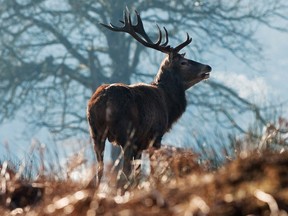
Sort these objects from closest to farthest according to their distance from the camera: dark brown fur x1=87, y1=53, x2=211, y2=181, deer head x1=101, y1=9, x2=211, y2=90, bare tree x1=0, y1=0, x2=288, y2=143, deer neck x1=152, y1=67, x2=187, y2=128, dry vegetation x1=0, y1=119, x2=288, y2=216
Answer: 1. dry vegetation x1=0, y1=119, x2=288, y2=216
2. dark brown fur x1=87, y1=53, x2=211, y2=181
3. deer neck x1=152, y1=67, x2=187, y2=128
4. deer head x1=101, y1=9, x2=211, y2=90
5. bare tree x1=0, y1=0, x2=288, y2=143

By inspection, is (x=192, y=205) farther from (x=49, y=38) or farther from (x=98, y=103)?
(x=49, y=38)

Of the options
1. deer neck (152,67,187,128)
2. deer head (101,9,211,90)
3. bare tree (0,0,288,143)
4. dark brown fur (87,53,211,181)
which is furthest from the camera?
bare tree (0,0,288,143)

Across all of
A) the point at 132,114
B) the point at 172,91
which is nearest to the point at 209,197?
the point at 132,114

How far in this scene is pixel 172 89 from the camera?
12945 mm

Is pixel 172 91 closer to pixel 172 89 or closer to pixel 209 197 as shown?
pixel 172 89

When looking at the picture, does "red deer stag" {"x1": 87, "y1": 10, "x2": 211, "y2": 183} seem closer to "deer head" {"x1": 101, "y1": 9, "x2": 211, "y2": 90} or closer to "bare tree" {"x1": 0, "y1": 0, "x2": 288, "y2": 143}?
"deer head" {"x1": 101, "y1": 9, "x2": 211, "y2": 90}

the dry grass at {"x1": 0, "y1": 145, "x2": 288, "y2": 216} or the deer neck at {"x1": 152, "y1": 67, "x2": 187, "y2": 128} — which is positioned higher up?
the dry grass at {"x1": 0, "y1": 145, "x2": 288, "y2": 216}

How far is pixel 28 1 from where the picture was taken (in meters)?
36.6

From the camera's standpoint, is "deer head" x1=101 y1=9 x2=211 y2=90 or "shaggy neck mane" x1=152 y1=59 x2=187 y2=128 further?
"deer head" x1=101 y1=9 x2=211 y2=90

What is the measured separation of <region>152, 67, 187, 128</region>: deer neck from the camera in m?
12.5

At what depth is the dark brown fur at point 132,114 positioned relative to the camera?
10219 millimetres

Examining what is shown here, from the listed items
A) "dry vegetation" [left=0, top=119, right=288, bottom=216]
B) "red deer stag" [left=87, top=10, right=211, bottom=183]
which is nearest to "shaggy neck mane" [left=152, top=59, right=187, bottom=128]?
"red deer stag" [left=87, top=10, right=211, bottom=183]

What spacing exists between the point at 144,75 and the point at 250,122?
93.4ft

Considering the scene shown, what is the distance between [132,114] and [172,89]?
8.10ft
